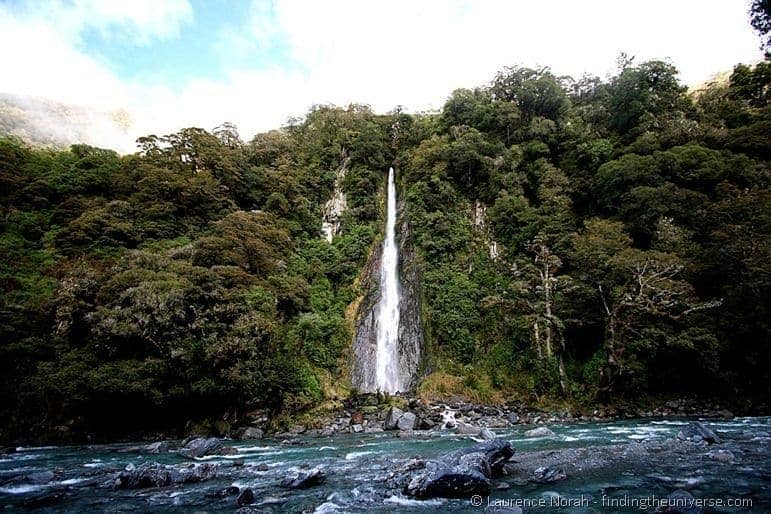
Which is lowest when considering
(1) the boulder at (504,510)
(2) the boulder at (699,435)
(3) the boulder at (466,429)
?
(3) the boulder at (466,429)

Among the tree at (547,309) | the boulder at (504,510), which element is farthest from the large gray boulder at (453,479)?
the tree at (547,309)

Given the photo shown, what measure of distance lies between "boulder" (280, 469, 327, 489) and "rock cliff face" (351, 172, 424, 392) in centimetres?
1790

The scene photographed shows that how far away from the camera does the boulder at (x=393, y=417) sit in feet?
63.2

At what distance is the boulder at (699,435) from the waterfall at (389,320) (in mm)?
17246

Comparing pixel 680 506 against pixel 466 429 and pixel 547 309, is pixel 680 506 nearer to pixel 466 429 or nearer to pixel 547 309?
pixel 466 429

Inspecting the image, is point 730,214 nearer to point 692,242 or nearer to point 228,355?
point 692,242

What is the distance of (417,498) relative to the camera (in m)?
7.20

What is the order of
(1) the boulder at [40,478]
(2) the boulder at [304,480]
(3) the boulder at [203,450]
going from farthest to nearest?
(3) the boulder at [203,450] → (1) the boulder at [40,478] → (2) the boulder at [304,480]

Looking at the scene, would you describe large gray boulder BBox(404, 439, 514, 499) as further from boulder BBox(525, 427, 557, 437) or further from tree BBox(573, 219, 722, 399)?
tree BBox(573, 219, 722, 399)

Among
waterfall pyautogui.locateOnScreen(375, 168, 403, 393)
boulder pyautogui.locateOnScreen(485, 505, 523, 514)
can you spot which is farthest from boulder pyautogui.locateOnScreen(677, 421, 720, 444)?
waterfall pyautogui.locateOnScreen(375, 168, 403, 393)

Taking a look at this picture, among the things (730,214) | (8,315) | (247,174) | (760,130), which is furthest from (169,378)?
(760,130)

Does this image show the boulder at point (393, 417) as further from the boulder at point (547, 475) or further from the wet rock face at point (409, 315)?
the boulder at point (547, 475)

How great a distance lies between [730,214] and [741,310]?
5.53 meters

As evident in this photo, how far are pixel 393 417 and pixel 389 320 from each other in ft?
36.8
